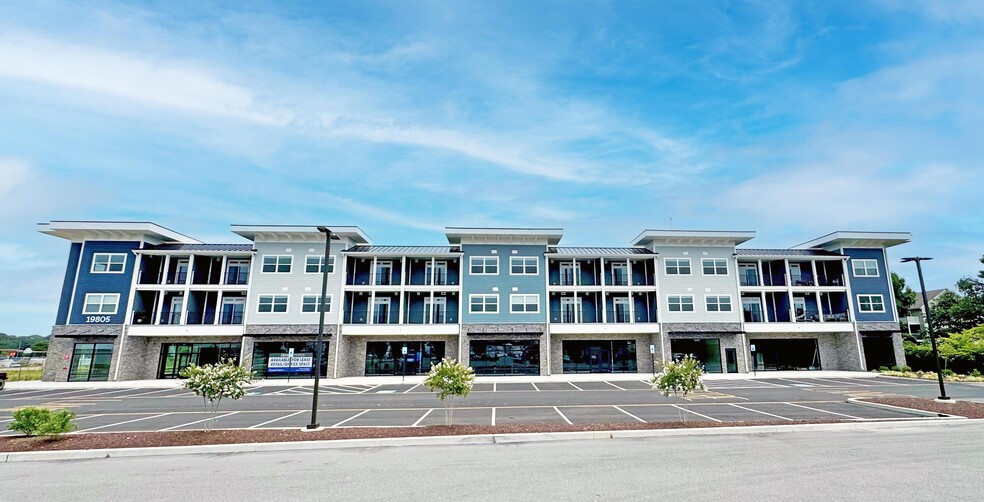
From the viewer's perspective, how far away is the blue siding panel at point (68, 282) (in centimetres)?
3078

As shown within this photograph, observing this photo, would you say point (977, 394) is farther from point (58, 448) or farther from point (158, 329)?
point (158, 329)

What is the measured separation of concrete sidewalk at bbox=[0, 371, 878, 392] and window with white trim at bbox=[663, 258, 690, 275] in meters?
7.72

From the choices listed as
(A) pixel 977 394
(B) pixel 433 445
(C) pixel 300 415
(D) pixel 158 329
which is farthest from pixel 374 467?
(D) pixel 158 329

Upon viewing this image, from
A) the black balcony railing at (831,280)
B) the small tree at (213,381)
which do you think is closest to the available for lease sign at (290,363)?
the small tree at (213,381)

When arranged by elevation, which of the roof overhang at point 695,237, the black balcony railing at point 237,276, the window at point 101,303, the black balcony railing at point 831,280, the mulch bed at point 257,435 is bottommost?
the mulch bed at point 257,435

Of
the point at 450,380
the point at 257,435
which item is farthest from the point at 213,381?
the point at 450,380

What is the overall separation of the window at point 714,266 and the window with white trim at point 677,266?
48.8 inches

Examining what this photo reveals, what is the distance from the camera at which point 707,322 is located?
33.9m

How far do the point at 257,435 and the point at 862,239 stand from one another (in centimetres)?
4297

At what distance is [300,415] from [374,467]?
28.5ft

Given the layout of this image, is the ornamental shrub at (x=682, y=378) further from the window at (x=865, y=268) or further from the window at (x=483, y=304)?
the window at (x=865, y=268)

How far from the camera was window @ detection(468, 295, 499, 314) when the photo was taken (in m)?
32.9

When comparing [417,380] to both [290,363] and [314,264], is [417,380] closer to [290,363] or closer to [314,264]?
[290,363]

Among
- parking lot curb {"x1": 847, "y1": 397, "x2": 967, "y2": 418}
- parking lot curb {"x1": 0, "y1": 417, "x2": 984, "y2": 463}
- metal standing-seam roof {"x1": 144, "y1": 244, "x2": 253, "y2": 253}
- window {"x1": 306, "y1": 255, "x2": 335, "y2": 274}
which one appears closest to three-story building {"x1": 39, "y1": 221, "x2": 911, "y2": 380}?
window {"x1": 306, "y1": 255, "x2": 335, "y2": 274}
